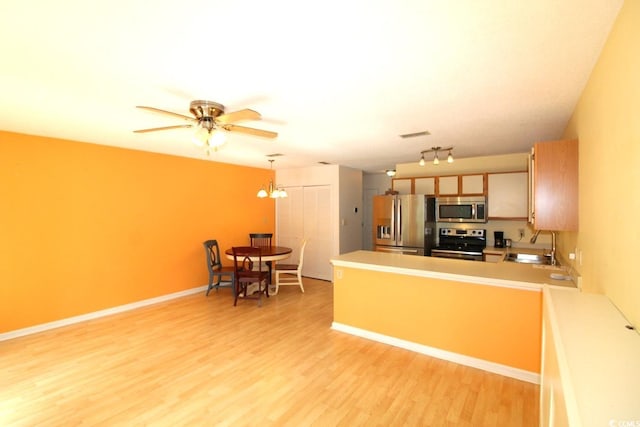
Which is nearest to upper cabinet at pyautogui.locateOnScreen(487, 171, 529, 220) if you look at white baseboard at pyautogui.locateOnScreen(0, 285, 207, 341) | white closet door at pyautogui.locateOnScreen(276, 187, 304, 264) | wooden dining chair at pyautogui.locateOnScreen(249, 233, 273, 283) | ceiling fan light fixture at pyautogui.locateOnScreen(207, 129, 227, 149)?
white closet door at pyautogui.locateOnScreen(276, 187, 304, 264)

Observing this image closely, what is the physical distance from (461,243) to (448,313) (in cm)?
257

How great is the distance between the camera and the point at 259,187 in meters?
6.56

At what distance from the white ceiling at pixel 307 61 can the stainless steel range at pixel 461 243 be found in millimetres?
2257

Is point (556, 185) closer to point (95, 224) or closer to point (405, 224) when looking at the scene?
point (405, 224)

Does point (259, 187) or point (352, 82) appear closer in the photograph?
point (352, 82)

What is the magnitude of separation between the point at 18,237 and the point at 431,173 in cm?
613

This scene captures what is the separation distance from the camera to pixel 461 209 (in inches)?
196

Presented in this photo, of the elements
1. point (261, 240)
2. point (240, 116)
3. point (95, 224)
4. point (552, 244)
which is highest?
point (240, 116)

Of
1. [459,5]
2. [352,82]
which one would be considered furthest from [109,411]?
[459,5]

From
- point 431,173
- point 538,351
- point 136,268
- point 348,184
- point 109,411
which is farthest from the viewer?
point 348,184

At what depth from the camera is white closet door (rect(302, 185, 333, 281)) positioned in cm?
623

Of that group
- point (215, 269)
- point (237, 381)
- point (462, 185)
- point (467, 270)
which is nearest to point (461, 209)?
point (462, 185)

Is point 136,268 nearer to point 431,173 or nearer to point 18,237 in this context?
point 18,237

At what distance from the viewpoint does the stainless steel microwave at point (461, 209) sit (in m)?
4.79
